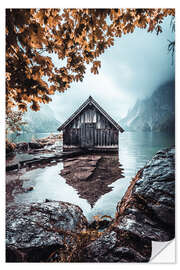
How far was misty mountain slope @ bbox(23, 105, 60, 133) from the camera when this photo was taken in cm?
245

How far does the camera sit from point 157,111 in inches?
97.7

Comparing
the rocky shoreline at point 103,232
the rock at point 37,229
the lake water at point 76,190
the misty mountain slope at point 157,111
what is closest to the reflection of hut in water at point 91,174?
the lake water at point 76,190

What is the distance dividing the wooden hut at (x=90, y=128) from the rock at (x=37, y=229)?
366 cm

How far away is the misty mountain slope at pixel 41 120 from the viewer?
8.04 feet

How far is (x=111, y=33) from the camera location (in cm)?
197

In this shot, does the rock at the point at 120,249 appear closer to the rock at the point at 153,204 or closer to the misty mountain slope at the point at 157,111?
the rock at the point at 153,204

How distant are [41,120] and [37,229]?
1.98 metres

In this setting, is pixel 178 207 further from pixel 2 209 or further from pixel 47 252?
pixel 2 209

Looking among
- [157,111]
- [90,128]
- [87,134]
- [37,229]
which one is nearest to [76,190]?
[37,229]

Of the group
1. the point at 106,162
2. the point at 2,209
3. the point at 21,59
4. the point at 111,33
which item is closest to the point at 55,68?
the point at 21,59

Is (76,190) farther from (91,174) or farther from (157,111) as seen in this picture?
(157,111)

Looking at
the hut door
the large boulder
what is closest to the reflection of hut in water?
the large boulder

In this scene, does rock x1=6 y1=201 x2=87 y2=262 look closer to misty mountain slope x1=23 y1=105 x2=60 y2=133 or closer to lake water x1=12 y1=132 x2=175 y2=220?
lake water x1=12 y1=132 x2=175 y2=220

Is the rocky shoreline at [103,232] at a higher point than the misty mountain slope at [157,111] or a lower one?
lower
